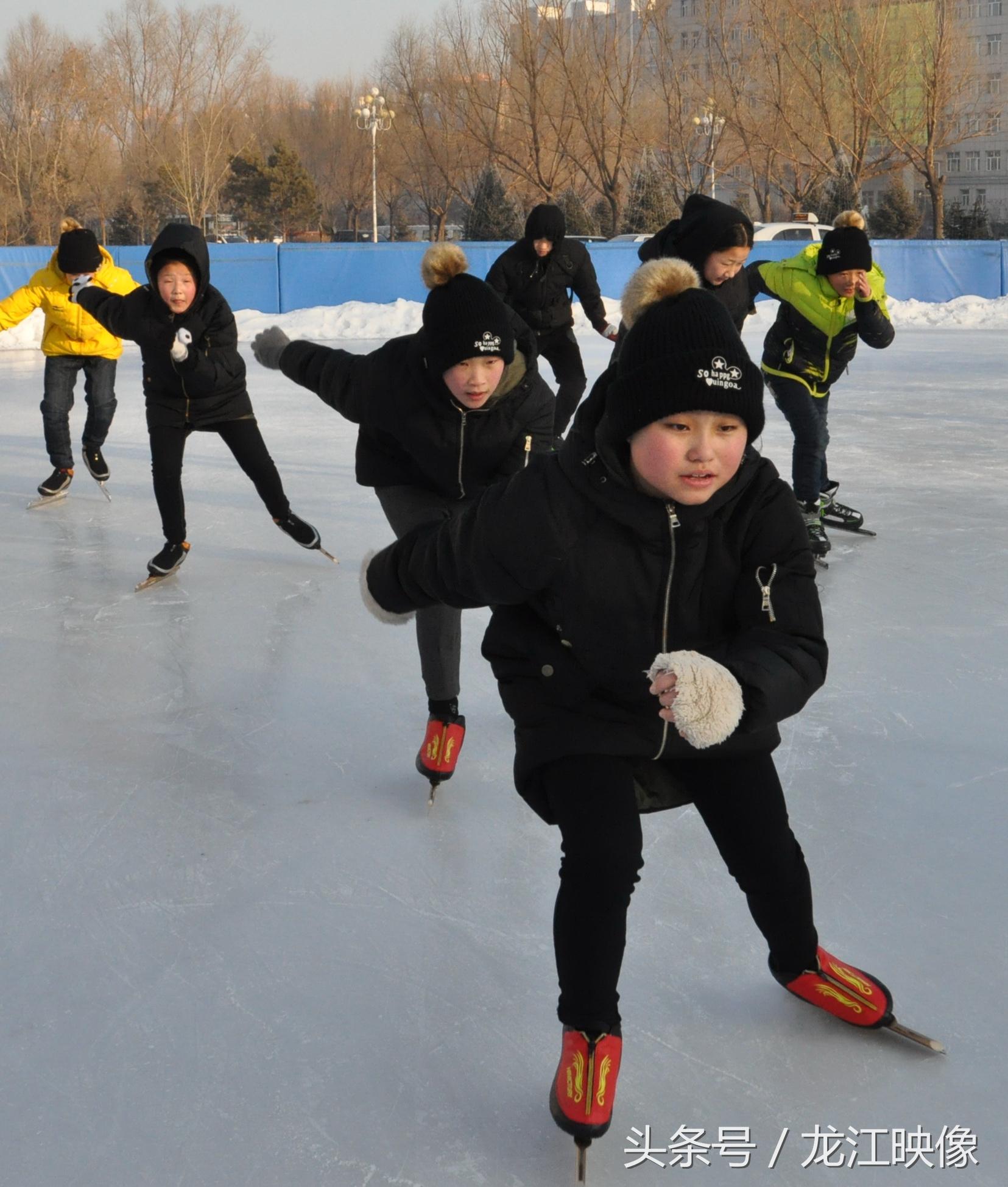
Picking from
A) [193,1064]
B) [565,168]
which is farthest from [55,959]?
[565,168]

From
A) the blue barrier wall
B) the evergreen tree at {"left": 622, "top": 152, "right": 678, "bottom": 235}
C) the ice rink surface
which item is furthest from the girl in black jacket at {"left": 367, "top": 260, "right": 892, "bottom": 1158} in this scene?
the evergreen tree at {"left": 622, "top": 152, "right": 678, "bottom": 235}

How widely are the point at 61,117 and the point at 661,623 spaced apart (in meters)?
39.4

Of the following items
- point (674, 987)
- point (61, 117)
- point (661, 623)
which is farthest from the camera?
point (61, 117)

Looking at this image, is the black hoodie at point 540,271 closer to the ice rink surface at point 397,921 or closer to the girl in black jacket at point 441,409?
the ice rink surface at point 397,921

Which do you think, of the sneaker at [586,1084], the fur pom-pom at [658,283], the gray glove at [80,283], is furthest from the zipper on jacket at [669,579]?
the gray glove at [80,283]

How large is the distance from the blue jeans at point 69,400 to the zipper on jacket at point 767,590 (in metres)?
4.96

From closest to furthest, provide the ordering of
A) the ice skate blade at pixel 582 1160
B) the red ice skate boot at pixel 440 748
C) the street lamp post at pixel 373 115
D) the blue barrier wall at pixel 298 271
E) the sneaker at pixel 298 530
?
1. the ice skate blade at pixel 582 1160
2. the red ice skate boot at pixel 440 748
3. the sneaker at pixel 298 530
4. the blue barrier wall at pixel 298 271
5. the street lamp post at pixel 373 115

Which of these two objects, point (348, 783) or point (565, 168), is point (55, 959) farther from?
point (565, 168)

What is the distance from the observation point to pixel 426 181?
128ft

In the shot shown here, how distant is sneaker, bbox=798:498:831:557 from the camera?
15.2 ft

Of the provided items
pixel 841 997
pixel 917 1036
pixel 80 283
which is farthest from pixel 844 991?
pixel 80 283

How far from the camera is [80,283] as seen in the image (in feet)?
16.0

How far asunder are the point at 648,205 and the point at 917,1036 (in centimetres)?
2954

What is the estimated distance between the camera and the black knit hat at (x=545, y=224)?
596cm
